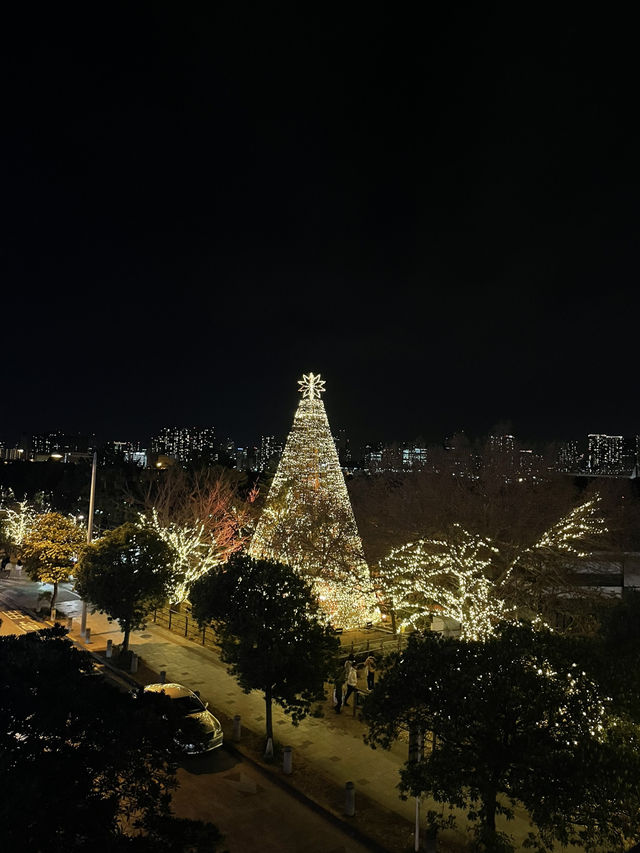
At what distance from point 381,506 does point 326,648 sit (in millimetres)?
13863

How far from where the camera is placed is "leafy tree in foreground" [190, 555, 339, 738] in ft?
37.3

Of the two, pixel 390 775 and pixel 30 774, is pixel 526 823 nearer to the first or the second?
pixel 390 775

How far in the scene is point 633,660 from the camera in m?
8.15

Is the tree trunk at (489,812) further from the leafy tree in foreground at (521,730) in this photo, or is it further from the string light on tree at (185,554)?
the string light on tree at (185,554)

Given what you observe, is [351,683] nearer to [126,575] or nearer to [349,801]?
[349,801]

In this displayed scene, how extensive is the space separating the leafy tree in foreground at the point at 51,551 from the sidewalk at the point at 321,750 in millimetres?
3389

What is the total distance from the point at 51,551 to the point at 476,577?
15.7 m

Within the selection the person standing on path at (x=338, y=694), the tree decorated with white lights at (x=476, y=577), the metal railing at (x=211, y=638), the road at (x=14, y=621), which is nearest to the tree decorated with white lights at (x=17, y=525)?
the road at (x=14, y=621)

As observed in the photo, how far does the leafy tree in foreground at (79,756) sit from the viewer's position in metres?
4.28

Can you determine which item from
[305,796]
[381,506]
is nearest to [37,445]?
[381,506]

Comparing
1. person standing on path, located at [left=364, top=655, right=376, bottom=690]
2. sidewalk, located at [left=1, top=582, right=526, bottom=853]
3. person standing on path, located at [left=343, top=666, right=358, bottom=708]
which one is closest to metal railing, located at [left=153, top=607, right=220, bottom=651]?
sidewalk, located at [left=1, top=582, right=526, bottom=853]

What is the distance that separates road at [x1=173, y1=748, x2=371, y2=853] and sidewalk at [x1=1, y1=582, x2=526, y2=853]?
237mm

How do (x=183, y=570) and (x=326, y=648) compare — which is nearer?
(x=326, y=648)

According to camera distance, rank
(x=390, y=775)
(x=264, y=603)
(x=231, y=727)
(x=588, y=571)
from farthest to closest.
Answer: (x=588, y=571) → (x=231, y=727) → (x=264, y=603) → (x=390, y=775)
